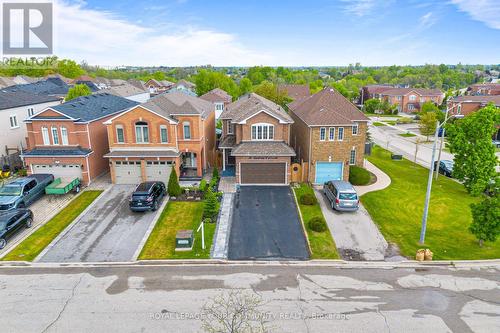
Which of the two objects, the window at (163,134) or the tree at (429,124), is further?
the tree at (429,124)

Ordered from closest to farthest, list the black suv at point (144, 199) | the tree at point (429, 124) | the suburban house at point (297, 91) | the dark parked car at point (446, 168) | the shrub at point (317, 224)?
1. the shrub at point (317, 224)
2. the black suv at point (144, 199)
3. the dark parked car at point (446, 168)
4. the tree at point (429, 124)
5. the suburban house at point (297, 91)

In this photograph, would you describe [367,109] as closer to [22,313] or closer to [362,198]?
[362,198]

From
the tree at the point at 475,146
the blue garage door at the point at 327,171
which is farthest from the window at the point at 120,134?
the tree at the point at 475,146

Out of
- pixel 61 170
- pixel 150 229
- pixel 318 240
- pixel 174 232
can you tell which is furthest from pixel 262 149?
pixel 61 170

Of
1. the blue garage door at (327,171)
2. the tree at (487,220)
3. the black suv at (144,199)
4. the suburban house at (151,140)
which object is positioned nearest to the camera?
the tree at (487,220)

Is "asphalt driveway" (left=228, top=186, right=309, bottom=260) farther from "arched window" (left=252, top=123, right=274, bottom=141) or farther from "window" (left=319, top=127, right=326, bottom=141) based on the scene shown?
"window" (left=319, top=127, right=326, bottom=141)

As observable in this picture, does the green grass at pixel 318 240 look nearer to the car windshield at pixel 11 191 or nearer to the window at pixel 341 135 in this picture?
the window at pixel 341 135

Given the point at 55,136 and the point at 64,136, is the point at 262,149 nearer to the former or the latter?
the point at 64,136

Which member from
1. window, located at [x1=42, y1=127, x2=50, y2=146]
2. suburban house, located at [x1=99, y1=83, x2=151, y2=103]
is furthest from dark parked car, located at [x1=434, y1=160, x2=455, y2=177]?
suburban house, located at [x1=99, y1=83, x2=151, y2=103]
